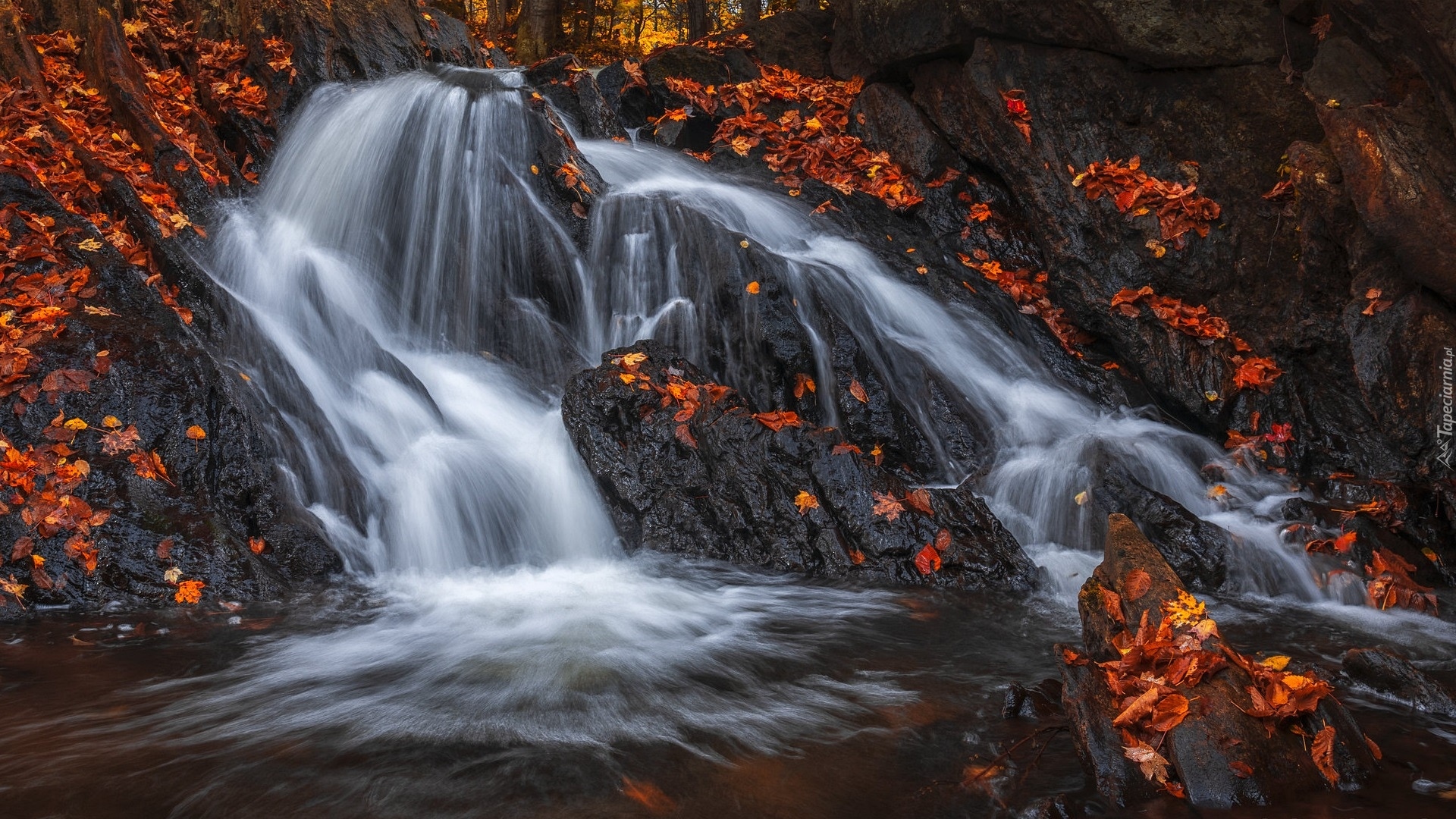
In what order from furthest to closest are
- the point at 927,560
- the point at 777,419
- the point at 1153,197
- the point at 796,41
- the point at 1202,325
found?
the point at 796,41, the point at 1153,197, the point at 1202,325, the point at 777,419, the point at 927,560

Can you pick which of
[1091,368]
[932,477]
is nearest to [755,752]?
[932,477]

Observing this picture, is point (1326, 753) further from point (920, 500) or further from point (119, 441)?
point (119, 441)

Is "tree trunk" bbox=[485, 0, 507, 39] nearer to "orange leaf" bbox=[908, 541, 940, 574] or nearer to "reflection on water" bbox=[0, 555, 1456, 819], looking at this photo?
"reflection on water" bbox=[0, 555, 1456, 819]

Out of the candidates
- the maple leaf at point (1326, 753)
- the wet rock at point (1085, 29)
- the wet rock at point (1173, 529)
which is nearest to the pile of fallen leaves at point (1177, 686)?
the maple leaf at point (1326, 753)

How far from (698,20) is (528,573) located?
43.5 ft

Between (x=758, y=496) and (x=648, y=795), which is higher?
(x=758, y=496)

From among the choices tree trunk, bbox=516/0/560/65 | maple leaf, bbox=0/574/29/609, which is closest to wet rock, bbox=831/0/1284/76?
tree trunk, bbox=516/0/560/65

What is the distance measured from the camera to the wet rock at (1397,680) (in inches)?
141

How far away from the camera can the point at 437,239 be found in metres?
8.70

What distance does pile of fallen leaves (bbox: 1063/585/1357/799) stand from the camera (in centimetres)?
291

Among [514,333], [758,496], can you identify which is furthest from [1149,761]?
[514,333]

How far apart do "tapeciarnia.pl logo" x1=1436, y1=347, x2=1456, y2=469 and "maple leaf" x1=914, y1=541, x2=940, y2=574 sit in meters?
4.07

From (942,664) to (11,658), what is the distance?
4476 mm

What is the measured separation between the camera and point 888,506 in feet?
20.0
